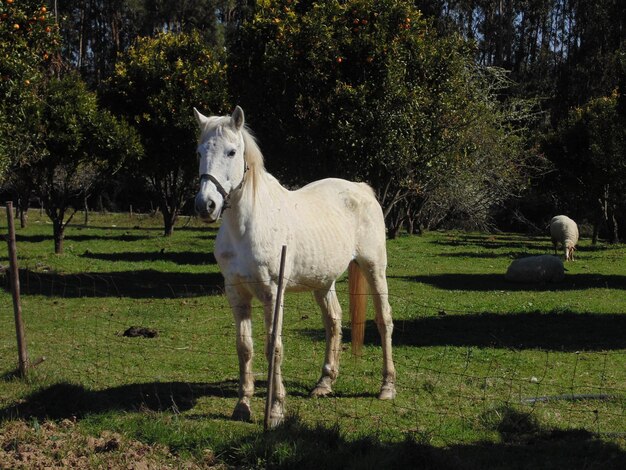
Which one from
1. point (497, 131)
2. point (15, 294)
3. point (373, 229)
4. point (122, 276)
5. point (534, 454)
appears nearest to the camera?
point (534, 454)

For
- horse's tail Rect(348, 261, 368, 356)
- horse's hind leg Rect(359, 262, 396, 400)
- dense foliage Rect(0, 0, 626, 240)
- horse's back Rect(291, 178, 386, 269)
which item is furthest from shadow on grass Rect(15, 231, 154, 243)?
horse's hind leg Rect(359, 262, 396, 400)

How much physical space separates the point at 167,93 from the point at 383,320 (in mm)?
18815

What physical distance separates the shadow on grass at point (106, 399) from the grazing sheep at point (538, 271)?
478 inches

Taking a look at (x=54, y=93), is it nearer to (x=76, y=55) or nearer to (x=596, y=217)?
(x=596, y=217)

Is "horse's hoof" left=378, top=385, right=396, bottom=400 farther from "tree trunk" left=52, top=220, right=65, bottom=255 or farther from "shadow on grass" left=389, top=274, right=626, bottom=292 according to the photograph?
"tree trunk" left=52, top=220, right=65, bottom=255

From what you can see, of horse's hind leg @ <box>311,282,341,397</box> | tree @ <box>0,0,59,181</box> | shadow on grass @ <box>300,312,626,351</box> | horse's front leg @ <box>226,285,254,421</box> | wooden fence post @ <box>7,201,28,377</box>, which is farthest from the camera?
tree @ <box>0,0,59,181</box>

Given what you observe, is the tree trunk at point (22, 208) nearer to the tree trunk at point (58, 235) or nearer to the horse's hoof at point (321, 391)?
the tree trunk at point (58, 235)

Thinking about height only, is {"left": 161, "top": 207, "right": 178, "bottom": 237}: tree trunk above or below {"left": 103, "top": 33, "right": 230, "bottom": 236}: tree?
below

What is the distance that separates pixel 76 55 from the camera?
58.3 metres

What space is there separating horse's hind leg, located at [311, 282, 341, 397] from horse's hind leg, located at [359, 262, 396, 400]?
0.41m

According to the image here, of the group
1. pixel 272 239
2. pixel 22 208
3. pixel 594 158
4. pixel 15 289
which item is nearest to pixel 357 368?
pixel 272 239

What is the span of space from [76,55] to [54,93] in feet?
127

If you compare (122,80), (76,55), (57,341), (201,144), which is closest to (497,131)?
(122,80)

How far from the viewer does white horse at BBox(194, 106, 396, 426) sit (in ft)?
22.0
